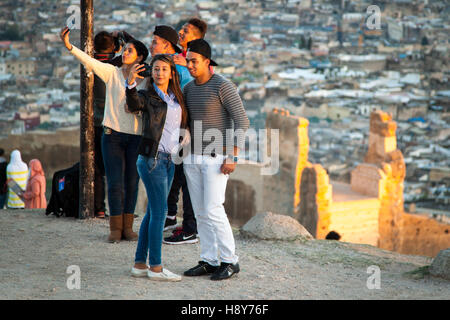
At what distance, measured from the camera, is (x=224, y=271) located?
4.76m

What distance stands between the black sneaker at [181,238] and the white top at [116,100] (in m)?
0.94

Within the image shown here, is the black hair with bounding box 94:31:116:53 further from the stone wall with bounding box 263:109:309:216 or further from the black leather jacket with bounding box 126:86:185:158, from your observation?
the stone wall with bounding box 263:109:309:216

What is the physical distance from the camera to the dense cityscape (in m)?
31.9

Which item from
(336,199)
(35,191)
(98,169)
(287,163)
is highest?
(98,169)

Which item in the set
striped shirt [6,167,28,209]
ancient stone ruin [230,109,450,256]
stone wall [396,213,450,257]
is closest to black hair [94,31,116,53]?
striped shirt [6,167,28,209]

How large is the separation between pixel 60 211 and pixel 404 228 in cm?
1552

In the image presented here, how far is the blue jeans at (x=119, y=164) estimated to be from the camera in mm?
5293

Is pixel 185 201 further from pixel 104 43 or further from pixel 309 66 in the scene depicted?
pixel 309 66

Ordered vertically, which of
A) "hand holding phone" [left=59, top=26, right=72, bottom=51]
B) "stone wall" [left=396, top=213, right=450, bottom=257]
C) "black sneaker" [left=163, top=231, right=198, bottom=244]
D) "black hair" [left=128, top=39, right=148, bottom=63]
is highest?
"hand holding phone" [left=59, top=26, right=72, bottom=51]

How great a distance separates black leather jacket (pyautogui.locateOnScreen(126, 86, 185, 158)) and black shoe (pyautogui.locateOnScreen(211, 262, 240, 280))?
0.89 m

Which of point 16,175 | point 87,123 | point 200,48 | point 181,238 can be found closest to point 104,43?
point 87,123

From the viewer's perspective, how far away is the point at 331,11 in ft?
150

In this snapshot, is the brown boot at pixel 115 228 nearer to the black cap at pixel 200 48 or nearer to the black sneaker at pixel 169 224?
the black sneaker at pixel 169 224

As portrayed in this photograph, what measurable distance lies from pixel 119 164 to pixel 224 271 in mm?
1157
